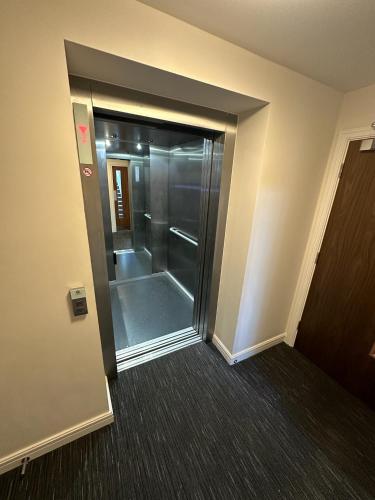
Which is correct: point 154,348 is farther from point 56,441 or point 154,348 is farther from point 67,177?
point 67,177

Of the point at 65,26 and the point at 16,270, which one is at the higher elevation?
the point at 65,26

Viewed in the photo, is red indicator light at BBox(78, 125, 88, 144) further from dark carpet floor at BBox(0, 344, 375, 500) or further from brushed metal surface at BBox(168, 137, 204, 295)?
dark carpet floor at BBox(0, 344, 375, 500)

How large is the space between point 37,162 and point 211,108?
1209mm

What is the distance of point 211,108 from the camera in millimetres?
1461

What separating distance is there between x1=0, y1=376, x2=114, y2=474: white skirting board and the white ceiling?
2445 millimetres

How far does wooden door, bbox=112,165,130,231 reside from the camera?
4.47 meters

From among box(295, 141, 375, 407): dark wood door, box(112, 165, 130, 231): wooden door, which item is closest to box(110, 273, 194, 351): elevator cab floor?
box(295, 141, 375, 407): dark wood door

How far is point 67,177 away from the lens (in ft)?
3.15

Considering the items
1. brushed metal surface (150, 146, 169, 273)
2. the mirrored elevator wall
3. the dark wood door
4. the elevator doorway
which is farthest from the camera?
brushed metal surface (150, 146, 169, 273)

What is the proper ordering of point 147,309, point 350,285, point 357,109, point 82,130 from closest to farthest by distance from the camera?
1. point 82,130
2. point 357,109
3. point 350,285
4. point 147,309

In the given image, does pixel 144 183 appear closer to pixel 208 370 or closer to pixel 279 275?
pixel 279 275

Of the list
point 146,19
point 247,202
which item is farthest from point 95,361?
point 146,19

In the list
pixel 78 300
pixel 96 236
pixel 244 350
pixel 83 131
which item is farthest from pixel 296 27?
pixel 244 350

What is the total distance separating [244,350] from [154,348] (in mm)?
952
